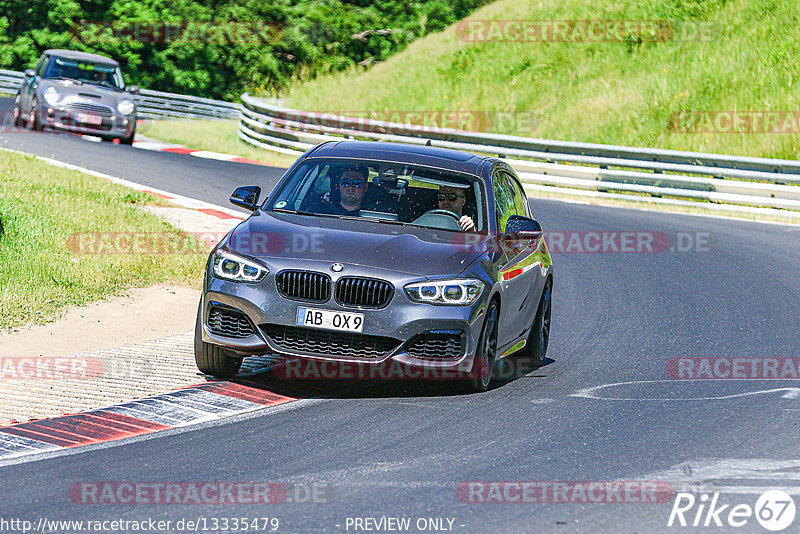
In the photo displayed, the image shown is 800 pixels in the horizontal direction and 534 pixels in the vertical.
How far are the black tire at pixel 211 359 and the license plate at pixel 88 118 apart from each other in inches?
738

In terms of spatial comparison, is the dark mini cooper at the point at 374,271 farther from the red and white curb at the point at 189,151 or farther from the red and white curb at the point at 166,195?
the red and white curb at the point at 189,151

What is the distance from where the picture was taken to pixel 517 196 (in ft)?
34.3

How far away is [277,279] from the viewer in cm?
807

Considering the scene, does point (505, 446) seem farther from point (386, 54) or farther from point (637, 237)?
point (386, 54)

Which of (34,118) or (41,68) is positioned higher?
(41,68)

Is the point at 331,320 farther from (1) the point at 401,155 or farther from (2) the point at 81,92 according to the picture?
(2) the point at 81,92

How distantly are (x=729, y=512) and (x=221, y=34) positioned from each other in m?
47.0

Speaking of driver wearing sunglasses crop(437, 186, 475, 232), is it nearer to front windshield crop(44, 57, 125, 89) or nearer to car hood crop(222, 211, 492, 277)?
car hood crop(222, 211, 492, 277)

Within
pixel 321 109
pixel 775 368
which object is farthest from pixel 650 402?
pixel 321 109

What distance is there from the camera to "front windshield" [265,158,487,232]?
9141 millimetres

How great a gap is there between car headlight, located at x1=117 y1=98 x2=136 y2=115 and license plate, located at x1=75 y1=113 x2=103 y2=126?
465mm

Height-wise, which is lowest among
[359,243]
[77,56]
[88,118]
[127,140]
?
[127,140]

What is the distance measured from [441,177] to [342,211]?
83 cm

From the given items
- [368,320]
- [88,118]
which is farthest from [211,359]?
[88,118]
